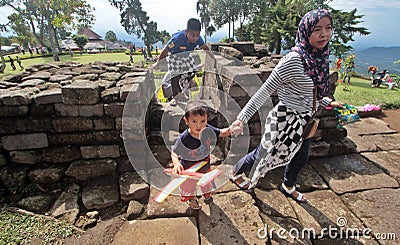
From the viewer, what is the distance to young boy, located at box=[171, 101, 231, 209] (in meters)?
2.19

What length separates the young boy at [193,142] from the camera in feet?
7.19

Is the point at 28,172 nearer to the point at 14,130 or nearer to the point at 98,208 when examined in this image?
the point at 14,130

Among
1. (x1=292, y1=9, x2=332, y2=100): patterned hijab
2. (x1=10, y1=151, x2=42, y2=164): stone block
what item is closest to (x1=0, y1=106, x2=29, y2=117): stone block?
(x1=10, y1=151, x2=42, y2=164): stone block

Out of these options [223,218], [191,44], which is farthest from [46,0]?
[223,218]

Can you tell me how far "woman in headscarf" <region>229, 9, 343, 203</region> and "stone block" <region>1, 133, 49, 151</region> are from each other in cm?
259

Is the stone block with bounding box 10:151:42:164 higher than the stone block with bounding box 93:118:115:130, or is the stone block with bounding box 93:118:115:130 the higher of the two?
the stone block with bounding box 93:118:115:130

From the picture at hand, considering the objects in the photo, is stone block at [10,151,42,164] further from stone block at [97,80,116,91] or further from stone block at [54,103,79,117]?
stone block at [97,80,116,91]

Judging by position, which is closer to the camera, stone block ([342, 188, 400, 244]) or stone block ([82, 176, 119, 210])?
stone block ([342, 188, 400, 244])

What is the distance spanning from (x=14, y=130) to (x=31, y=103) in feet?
1.38

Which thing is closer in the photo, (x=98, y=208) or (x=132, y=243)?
(x=132, y=243)

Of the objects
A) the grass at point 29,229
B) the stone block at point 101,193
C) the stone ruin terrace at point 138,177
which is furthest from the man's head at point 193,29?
the grass at point 29,229

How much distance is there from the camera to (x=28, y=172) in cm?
299
